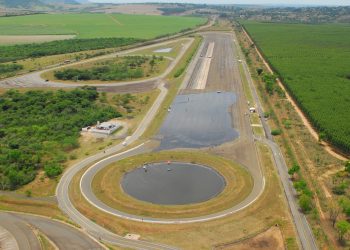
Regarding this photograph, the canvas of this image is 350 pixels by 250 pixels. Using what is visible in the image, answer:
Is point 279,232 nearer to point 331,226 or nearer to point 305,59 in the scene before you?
point 331,226

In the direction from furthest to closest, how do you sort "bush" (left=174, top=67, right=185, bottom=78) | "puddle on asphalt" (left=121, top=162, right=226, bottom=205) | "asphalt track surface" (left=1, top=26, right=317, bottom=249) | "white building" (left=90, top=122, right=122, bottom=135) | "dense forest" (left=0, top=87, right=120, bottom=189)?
"bush" (left=174, top=67, right=185, bottom=78)
"white building" (left=90, top=122, right=122, bottom=135)
"dense forest" (left=0, top=87, right=120, bottom=189)
"puddle on asphalt" (left=121, top=162, right=226, bottom=205)
"asphalt track surface" (left=1, top=26, right=317, bottom=249)

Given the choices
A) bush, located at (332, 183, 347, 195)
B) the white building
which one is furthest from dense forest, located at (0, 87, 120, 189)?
bush, located at (332, 183, 347, 195)

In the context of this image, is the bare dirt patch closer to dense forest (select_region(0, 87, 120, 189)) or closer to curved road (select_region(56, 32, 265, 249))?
curved road (select_region(56, 32, 265, 249))

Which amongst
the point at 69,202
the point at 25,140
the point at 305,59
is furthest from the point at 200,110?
the point at 305,59

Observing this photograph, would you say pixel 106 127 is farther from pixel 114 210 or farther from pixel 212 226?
pixel 212 226

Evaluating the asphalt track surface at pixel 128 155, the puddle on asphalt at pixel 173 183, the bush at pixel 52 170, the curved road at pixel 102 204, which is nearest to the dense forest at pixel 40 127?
the bush at pixel 52 170

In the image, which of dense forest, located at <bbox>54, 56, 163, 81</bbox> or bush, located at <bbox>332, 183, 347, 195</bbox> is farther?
dense forest, located at <bbox>54, 56, 163, 81</bbox>

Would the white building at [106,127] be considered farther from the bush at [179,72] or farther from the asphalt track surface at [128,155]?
the bush at [179,72]
